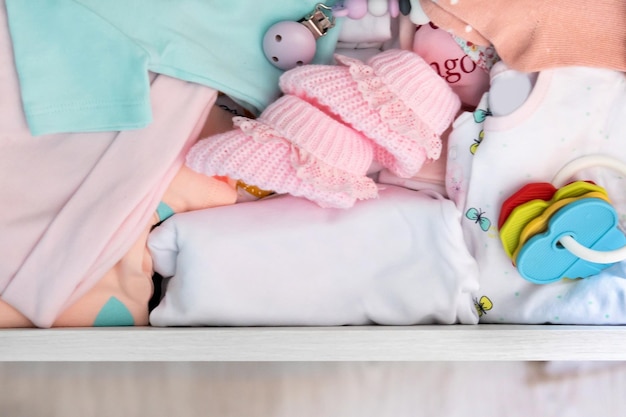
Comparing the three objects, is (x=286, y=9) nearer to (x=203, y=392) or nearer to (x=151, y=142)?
(x=151, y=142)

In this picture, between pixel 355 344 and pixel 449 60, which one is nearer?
pixel 355 344

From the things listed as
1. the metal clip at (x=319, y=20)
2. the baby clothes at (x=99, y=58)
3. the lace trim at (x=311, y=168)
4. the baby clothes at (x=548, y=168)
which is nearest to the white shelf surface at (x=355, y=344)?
the baby clothes at (x=548, y=168)

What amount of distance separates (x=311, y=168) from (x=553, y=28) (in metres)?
0.34

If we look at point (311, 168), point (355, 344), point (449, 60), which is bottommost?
point (355, 344)

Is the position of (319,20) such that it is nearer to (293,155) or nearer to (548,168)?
(293,155)

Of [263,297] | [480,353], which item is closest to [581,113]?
[480,353]

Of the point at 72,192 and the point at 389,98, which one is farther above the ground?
the point at 389,98

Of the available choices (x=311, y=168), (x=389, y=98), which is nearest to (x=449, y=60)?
(x=389, y=98)

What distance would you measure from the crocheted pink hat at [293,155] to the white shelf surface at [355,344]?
17 centimetres

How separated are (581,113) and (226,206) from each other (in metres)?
0.47

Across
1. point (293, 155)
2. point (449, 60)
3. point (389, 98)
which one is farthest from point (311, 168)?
point (449, 60)

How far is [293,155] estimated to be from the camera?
2.52 ft

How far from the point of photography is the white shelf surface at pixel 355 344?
2.34 feet

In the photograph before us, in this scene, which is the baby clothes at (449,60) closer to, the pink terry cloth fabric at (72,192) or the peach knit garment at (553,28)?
the peach knit garment at (553,28)
